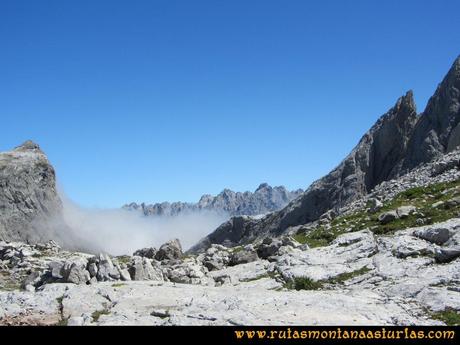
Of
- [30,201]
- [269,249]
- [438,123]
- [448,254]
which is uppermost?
[438,123]

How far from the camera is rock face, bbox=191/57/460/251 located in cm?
8788

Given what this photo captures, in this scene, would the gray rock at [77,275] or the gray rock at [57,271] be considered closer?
the gray rock at [77,275]

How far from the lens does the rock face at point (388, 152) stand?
87875mm

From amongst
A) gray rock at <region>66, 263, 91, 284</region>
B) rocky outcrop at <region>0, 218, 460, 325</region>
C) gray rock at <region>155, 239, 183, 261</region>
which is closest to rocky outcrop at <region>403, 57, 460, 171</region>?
gray rock at <region>155, 239, 183, 261</region>

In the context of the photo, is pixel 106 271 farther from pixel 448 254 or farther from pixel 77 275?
pixel 448 254

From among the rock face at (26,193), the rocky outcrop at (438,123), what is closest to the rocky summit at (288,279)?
the rocky outcrop at (438,123)

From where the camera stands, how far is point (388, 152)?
10238cm

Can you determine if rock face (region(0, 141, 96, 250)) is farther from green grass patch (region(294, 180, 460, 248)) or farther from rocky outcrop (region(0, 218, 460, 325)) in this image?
rocky outcrop (region(0, 218, 460, 325))

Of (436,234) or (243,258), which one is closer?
(436,234)

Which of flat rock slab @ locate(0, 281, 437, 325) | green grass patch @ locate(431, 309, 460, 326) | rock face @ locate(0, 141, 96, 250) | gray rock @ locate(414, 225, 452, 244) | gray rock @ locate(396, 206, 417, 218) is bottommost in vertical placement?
green grass patch @ locate(431, 309, 460, 326)

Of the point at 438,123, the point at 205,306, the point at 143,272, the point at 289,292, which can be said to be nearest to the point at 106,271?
the point at 143,272

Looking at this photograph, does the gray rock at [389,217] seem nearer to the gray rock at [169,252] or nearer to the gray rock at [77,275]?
the gray rock at [169,252]

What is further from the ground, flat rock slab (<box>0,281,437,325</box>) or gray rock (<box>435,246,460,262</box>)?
gray rock (<box>435,246,460,262</box>)

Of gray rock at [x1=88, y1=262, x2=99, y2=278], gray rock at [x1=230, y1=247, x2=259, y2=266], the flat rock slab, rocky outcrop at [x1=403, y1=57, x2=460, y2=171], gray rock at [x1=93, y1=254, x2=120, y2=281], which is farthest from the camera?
rocky outcrop at [x1=403, y1=57, x2=460, y2=171]
